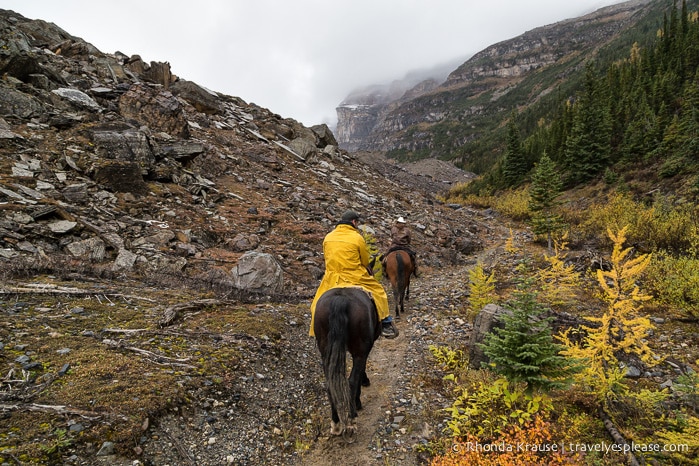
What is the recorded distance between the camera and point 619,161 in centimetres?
3142

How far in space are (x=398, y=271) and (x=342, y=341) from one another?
586 centimetres

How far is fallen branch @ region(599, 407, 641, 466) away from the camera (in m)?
3.79

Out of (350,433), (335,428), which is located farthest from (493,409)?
(335,428)

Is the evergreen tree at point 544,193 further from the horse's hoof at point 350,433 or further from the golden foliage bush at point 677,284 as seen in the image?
the horse's hoof at point 350,433

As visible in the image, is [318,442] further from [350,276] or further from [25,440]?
[25,440]

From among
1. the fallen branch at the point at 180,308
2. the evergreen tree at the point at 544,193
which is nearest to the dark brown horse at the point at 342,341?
the fallen branch at the point at 180,308

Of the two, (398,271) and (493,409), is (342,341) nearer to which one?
(493,409)

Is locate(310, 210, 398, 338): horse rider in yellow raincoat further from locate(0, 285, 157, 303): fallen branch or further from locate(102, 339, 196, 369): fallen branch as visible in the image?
locate(0, 285, 157, 303): fallen branch

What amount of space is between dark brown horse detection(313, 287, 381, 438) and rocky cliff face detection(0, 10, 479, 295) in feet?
17.2

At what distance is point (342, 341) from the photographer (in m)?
4.68

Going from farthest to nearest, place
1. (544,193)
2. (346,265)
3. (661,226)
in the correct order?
1. (544,193)
2. (661,226)
3. (346,265)

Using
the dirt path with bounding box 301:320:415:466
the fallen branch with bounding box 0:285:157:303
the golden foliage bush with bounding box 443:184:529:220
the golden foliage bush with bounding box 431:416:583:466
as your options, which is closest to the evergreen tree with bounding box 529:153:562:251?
the golden foliage bush with bounding box 443:184:529:220

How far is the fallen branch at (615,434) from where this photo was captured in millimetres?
3787

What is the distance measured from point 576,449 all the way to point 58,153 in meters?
16.5
